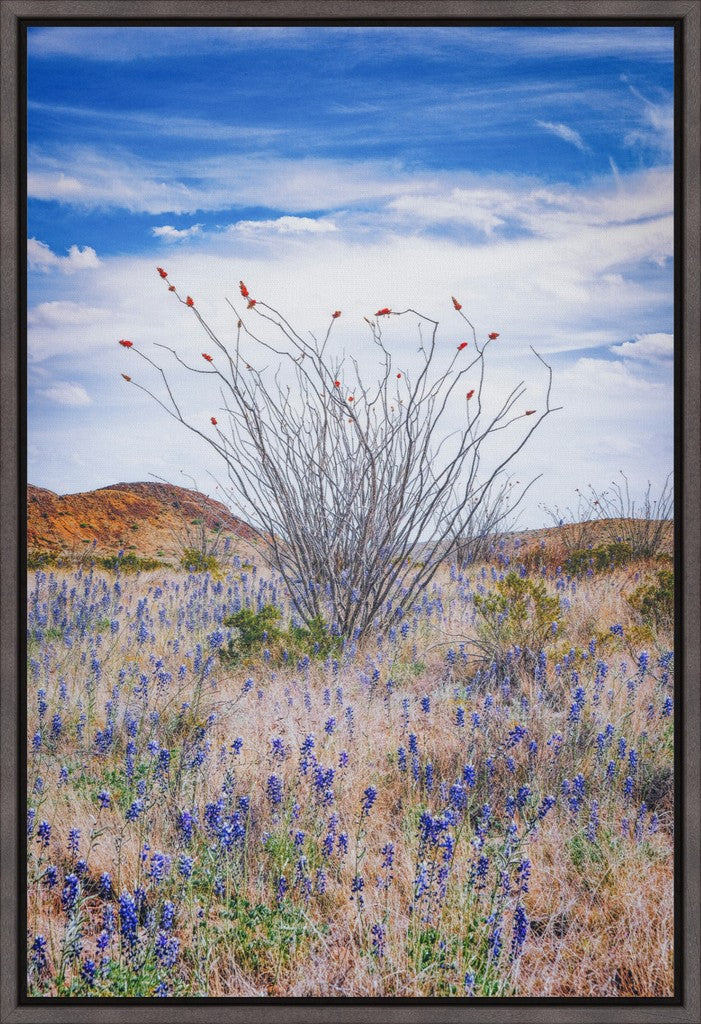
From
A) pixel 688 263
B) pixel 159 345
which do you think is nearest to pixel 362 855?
pixel 159 345

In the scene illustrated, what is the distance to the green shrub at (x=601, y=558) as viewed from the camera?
2.29 metres

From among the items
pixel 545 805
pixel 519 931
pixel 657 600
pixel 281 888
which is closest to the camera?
pixel 519 931

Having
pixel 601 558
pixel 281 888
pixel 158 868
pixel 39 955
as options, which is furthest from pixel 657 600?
pixel 39 955

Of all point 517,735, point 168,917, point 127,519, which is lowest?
point 168,917

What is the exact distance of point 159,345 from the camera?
6.82ft

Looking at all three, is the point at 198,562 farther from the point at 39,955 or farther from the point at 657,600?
the point at 657,600

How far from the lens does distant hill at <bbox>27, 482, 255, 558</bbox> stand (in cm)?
209

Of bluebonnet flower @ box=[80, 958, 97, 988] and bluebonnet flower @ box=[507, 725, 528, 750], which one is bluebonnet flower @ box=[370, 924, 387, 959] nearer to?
bluebonnet flower @ box=[507, 725, 528, 750]

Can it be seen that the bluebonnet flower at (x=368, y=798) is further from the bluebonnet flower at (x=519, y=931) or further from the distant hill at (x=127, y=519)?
the distant hill at (x=127, y=519)

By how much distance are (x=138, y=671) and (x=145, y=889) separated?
0.61m

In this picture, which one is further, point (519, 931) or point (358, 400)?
point (358, 400)

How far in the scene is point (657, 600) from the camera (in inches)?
83.0

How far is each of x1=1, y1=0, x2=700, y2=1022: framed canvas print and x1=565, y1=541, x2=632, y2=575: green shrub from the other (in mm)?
46

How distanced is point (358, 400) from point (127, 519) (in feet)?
2.79
